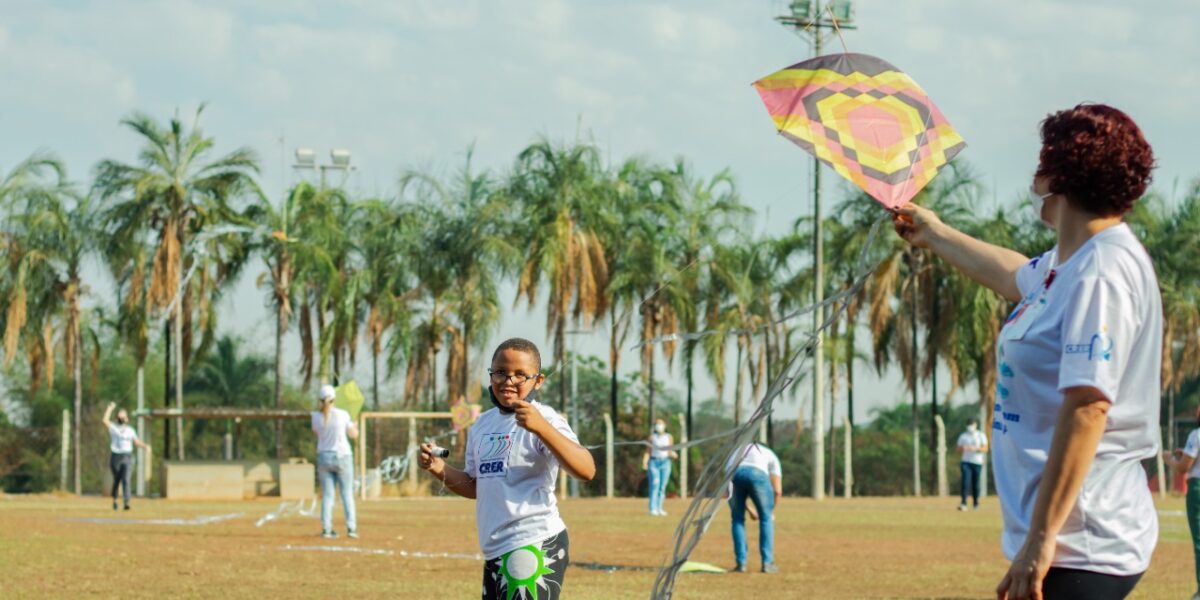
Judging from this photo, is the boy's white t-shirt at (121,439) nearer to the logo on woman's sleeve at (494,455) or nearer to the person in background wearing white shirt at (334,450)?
the person in background wearing white shirt at (334,450)

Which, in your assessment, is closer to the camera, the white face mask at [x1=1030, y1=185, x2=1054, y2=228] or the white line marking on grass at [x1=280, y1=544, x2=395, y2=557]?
the white face mask at [x1=1030, y1=185, x2=1054, y2=228]

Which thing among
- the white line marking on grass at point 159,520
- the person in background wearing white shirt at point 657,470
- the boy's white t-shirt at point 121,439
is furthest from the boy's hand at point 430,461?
the boy's white t-shirt at point 121,439

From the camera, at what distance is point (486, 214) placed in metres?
41.6

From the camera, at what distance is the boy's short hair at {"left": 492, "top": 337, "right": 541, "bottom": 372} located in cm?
633

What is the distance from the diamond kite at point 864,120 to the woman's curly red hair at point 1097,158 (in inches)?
55.4

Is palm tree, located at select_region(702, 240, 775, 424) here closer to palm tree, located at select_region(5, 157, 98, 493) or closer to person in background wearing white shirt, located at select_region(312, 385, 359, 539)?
palm tree, located at select_region(5, 157, 98, 493)

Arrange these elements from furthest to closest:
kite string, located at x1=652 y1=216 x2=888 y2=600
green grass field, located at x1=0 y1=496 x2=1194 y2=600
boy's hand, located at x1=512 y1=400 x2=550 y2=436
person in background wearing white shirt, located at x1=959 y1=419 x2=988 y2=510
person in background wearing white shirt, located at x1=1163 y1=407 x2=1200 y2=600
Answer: person in background wearing white shirt, located at x1=959 y1=419 x2=988 y2=510 → green grass field, located at x1=0 y1=496 x2=1194 y2=600 → person in background wearing white shirt, located at x1=1163 y1=407 x2=1200 y2=600 → boy's hand, located at x1=512 y1=400 x2=550 y2=436 → kite string, located at x1=652 y1=216 x2=888 y2=600

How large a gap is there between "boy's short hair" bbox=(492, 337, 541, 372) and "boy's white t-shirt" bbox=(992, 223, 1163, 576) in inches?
112

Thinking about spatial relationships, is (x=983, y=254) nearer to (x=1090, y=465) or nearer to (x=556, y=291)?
(x=1090, y=465)

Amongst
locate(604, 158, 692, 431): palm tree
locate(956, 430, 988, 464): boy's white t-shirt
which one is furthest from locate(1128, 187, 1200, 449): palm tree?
locate(956, 430, 988, 464): boy's white t-shirt

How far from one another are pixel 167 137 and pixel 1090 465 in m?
38.5

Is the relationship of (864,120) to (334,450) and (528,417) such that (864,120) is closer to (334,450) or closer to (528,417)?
(528,417)

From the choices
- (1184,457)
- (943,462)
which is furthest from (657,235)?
(1184,457)

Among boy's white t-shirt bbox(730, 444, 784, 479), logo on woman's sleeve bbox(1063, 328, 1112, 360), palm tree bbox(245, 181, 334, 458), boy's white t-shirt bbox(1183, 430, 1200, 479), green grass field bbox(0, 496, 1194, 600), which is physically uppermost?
palm tree bbox(245, 181, 334, 458)
